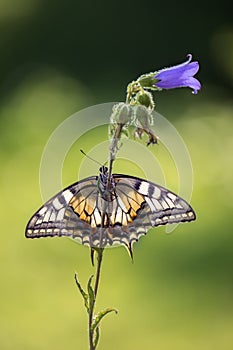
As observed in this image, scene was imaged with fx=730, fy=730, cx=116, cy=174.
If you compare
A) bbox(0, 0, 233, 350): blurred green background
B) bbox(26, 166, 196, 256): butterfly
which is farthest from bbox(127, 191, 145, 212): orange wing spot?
bbox(0, 0, 233, 350): blurred green background

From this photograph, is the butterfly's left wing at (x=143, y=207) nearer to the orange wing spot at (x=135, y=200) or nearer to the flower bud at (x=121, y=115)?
the orange wing spot at (x=135, y=200)

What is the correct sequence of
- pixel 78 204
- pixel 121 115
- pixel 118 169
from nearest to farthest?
pixel 121 115, pixel 78 204, pixel 118 169

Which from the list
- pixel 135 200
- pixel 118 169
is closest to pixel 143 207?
pixel 135 200

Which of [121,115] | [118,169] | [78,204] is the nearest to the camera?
[121,115]

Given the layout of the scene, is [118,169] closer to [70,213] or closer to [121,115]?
[70,213]

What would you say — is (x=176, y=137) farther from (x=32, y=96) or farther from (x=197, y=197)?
(x=32, y=96)
